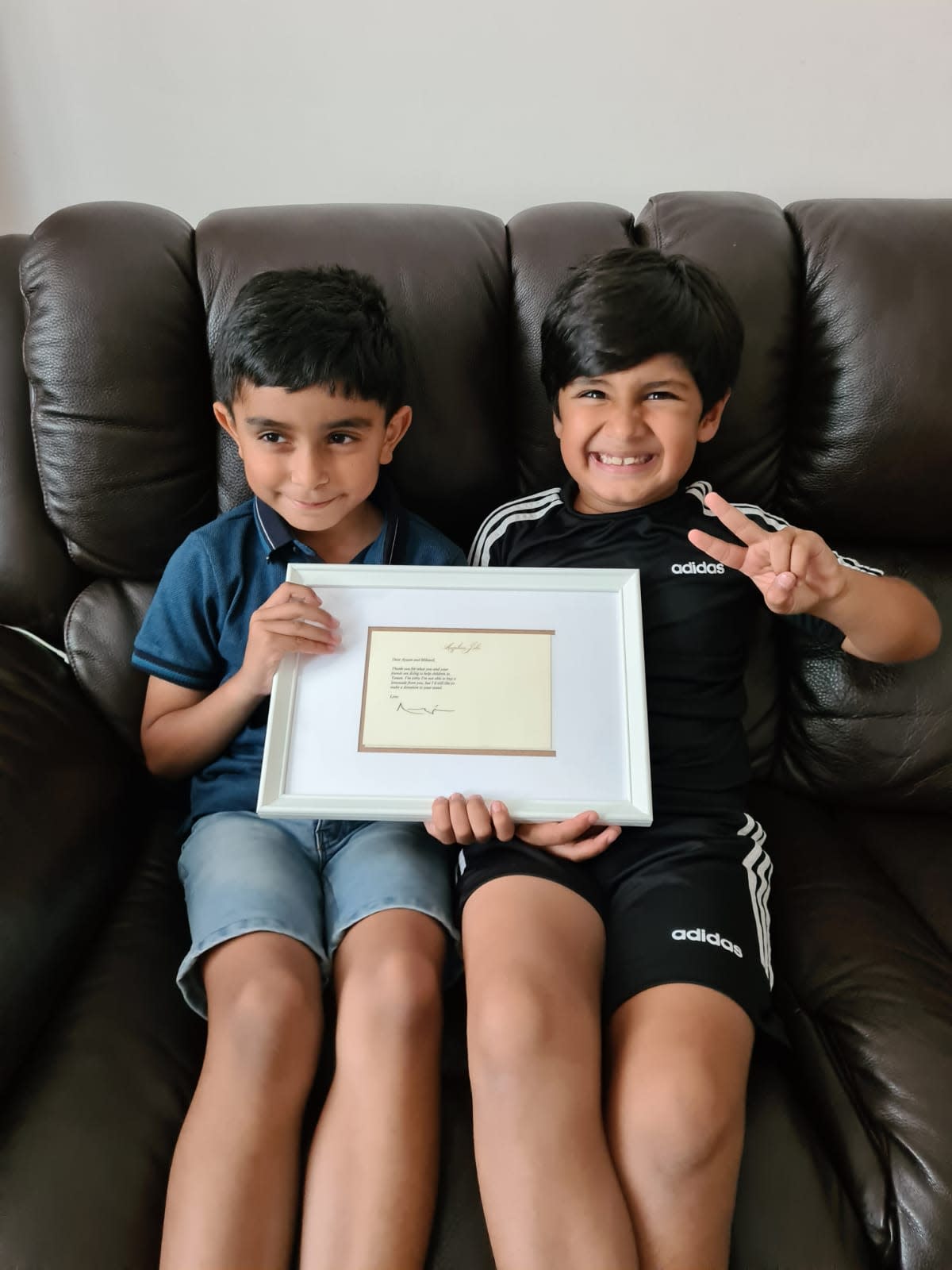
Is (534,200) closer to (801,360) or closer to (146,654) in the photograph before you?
(801,360)

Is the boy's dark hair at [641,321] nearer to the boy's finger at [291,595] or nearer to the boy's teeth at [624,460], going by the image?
the boy's teeth at [624,460]

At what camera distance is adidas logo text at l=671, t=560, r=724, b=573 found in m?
1.10

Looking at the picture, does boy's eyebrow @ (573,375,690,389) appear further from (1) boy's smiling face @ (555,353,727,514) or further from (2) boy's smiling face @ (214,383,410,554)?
(2) boy's smiling face @ (214,383,410,554)

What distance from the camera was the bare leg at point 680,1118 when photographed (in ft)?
2.42

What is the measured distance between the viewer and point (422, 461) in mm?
1197

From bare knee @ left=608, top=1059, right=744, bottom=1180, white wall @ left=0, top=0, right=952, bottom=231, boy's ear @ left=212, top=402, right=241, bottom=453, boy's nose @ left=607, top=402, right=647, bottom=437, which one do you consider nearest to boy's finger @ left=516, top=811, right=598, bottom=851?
bare knee @ left=608, top=1059, right=744, bottom=1180

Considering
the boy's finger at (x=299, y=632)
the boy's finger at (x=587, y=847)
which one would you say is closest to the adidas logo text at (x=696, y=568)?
the boy's finger at (x=587, y=847)

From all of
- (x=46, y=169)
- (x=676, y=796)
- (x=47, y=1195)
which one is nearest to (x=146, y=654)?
(x=47, y=1195)

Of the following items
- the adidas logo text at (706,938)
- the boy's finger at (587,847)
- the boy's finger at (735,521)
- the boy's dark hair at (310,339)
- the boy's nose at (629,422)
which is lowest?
the adidas logo text at (706,938)

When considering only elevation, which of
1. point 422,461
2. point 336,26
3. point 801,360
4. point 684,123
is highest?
point 336,26

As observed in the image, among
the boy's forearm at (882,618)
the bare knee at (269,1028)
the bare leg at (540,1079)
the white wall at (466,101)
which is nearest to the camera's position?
the bare leg at (540,1079)

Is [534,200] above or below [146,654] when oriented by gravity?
above

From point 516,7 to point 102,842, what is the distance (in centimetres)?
137

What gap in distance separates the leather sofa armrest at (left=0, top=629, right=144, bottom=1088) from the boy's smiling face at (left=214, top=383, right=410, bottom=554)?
39 centimetres
